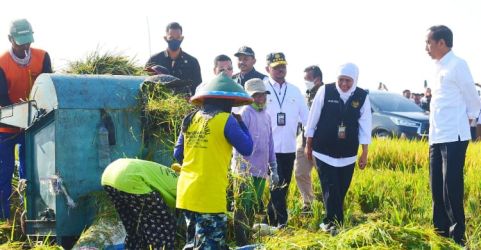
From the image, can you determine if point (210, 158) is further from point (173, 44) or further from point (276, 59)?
point (173, 44)

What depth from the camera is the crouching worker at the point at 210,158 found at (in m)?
A: 5.18

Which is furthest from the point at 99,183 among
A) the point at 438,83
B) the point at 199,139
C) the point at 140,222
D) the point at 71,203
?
the point at 438,83

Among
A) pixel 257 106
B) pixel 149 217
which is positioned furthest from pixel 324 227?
pixel 149 217

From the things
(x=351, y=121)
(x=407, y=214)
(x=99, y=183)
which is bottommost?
(x=407, y=214)

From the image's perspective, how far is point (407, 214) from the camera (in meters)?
7.32

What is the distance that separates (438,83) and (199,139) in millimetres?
2461

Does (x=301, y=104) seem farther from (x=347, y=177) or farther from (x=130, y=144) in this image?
(x=130, y=144)

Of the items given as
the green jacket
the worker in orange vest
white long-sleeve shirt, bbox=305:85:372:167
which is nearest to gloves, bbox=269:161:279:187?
white long-sleeve shirt, bbox=305:85:372:167

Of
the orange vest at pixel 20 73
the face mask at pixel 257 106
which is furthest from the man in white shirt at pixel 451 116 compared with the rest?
the orange vest at pixel 20 73

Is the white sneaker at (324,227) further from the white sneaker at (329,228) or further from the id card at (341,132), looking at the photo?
the id card at (341,132)

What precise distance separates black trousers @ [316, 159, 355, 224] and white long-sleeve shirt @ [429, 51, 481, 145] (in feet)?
3.60

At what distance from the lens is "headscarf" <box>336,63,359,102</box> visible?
7.00 metres

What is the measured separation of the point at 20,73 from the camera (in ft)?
23.4

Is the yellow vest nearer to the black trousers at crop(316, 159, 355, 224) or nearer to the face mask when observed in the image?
the face mask
